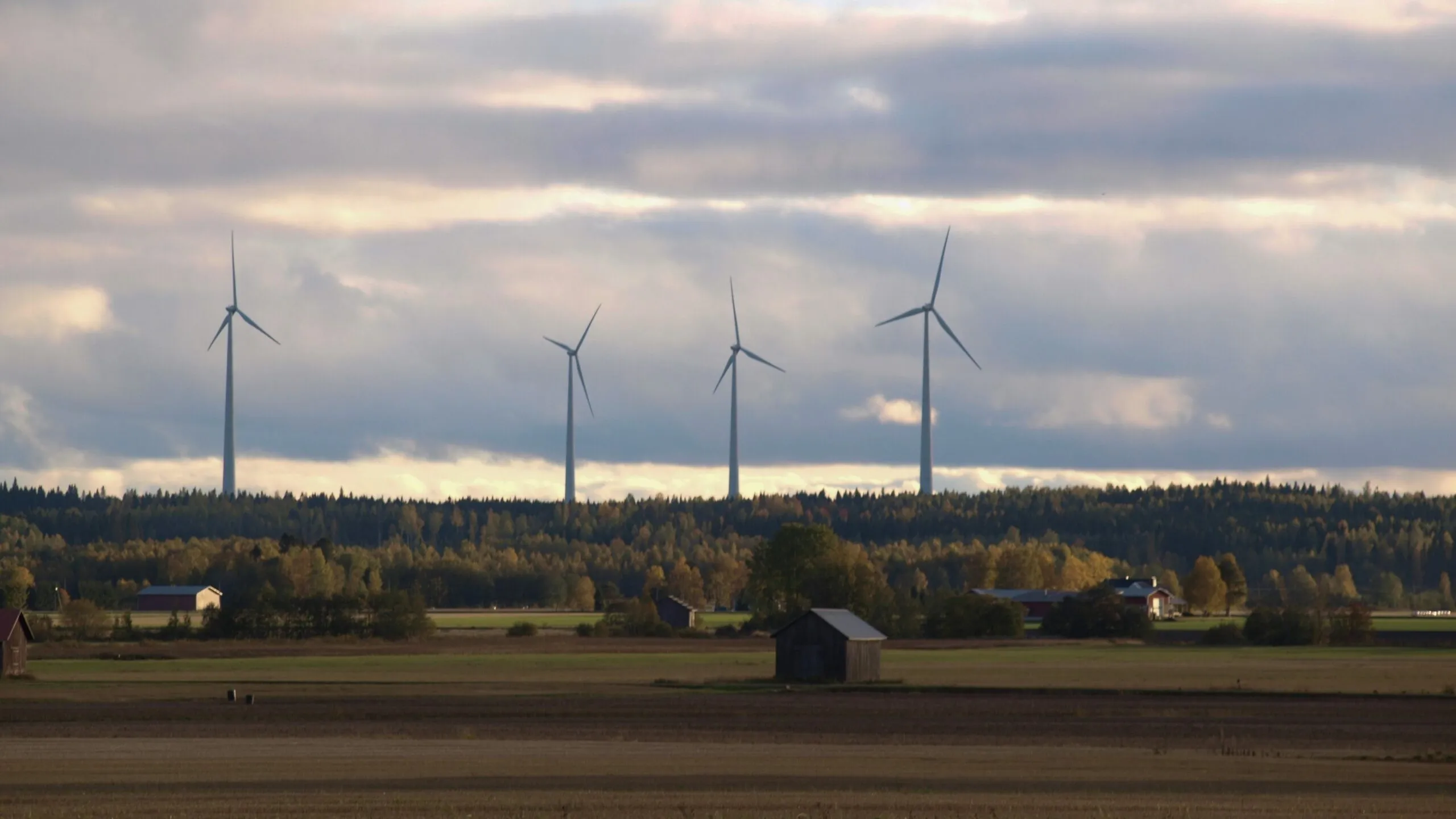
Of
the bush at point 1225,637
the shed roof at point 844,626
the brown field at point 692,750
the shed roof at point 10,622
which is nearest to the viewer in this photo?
the brown field at point 692,750

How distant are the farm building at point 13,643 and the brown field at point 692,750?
174 cm

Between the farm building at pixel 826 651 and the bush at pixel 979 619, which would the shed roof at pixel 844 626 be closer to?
the farm building at pixel 826 651

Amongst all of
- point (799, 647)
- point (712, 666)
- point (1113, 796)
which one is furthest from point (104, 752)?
point (712, 666)

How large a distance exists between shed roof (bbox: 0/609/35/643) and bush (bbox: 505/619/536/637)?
6433 centimetres

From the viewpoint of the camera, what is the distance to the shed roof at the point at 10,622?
343 feet

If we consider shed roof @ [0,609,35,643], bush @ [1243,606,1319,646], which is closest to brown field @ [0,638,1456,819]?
shed roof @ [0,609,35,643]

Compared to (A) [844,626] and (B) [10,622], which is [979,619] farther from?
(B) [10,622]

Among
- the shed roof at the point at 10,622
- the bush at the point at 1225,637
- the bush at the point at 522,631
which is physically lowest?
the bush at the point at 522,631

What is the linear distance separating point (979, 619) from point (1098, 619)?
10.6 meters

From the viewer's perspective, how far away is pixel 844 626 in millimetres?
105250

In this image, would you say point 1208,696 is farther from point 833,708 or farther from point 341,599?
point 341,599

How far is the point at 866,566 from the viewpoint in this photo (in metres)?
173

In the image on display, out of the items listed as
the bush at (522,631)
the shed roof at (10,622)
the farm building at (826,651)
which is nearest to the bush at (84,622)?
the bush at (522,631)

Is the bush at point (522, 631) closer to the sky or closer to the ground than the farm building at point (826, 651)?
closer to the ground
